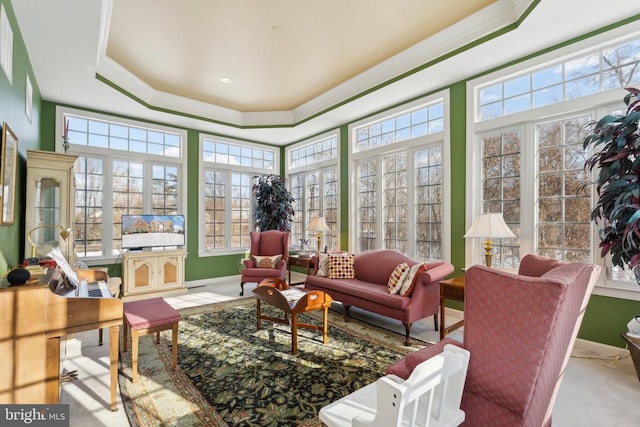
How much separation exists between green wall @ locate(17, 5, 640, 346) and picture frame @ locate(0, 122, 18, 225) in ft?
0.47

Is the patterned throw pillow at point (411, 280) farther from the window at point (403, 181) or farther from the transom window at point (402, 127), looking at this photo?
the transom window at point (402, 127)

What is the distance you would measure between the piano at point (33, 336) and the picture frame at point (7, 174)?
1.05 meters

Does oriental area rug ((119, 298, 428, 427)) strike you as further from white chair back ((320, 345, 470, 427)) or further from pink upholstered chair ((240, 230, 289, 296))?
pink upholstered chair ((240, 230, 289, 296))

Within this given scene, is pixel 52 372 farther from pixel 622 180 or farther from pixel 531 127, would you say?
pixel 531 127

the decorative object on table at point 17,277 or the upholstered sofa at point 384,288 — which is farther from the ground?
the decorative object on table at point 17,277

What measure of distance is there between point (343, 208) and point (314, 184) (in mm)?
1160

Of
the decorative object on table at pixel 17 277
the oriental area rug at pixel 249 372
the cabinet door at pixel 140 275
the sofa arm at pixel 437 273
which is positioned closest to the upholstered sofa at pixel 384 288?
the sofa arm at pixel 437 273

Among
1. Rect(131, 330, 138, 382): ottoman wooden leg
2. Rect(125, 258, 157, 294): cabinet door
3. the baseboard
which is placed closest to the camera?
Rect(131, 330, 138, 382): ottoman wooden leg

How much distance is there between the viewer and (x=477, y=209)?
3930 millimetres

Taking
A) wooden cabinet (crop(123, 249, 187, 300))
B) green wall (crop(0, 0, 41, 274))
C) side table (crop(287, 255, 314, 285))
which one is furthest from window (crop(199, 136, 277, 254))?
green wall (crop(0, 0, 41, 274))

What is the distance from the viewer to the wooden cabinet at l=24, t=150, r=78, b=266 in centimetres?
333

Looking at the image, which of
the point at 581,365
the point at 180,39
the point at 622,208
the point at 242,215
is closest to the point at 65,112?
the point at 180,39

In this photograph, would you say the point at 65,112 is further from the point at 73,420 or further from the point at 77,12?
the point at 73,420

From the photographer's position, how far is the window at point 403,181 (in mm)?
4367
